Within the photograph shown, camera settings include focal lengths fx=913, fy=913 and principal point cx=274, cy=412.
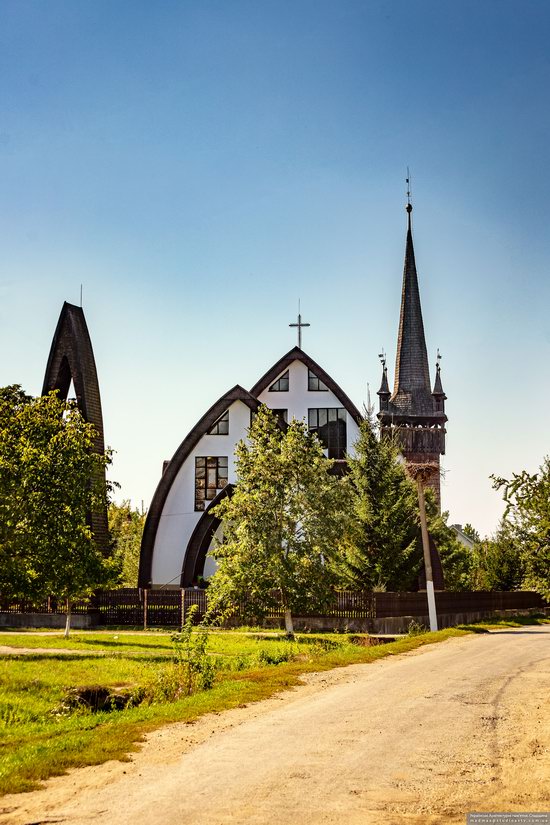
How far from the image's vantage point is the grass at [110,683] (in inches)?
413

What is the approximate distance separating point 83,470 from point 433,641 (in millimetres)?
12603

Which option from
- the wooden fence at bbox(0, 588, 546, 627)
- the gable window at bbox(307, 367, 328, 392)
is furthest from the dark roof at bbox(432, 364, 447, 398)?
the wooden fence at bbox(0, 588, 546, 627)

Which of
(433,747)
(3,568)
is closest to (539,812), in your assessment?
(433,747)

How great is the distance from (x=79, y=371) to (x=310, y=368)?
1797 cm

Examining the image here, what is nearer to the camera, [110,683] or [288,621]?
[110,683]

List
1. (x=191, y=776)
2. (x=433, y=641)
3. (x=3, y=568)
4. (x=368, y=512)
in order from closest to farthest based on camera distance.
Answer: (x=191, y=776)
(x=3, y=568)
(x=433, y=641)
(x=368, y=512)

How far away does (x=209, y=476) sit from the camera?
168ft

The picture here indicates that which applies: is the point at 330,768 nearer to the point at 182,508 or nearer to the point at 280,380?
the point at 182,508

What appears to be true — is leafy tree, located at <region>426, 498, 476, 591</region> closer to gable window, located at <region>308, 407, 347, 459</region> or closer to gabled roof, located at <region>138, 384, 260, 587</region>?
gable window, located at <region>308, 407, 347, 459</region>

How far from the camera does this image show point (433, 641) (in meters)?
29.4

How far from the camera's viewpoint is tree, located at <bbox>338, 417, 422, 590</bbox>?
4250 cm

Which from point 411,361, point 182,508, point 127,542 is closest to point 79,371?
point 182,508

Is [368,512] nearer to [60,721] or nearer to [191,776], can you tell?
[60,721]

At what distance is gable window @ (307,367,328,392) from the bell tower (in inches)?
1397
